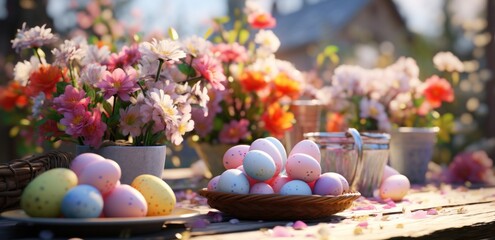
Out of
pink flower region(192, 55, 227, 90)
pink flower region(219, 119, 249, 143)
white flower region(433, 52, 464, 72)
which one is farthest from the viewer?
white flower region(433, 52, 464, 72)

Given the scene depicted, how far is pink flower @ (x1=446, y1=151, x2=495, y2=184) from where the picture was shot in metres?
3.20

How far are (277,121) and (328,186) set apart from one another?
1.03 meters

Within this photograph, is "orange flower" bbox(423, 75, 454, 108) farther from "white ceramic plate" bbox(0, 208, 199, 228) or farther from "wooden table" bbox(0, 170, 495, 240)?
"white ceramic plate" bbox(0, 208, 199, 228)

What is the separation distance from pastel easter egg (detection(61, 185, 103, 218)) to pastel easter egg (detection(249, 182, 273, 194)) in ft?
1.47

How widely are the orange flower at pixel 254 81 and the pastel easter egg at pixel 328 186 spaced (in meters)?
1.01

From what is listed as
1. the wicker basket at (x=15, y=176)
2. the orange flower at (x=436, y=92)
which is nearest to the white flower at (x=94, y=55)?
the wicker basket at (x=15, y=176)

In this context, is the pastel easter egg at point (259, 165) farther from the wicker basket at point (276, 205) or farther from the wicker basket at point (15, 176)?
the wicker basket at point (15, 176)

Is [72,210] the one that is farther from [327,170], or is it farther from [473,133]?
[473,133]

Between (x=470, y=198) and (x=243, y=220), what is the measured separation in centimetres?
104

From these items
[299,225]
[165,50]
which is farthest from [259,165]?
[165,50]

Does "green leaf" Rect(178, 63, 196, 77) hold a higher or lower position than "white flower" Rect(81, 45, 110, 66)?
lower

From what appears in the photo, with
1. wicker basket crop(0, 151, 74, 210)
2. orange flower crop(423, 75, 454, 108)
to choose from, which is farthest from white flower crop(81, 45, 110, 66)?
orange flower crop(423, 75, 454, 108)

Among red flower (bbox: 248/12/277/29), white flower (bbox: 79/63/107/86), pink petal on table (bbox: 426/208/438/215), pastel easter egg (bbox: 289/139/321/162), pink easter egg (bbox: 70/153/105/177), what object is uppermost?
red flower (bbox: 248/12/277/29)

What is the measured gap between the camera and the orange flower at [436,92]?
313cm
